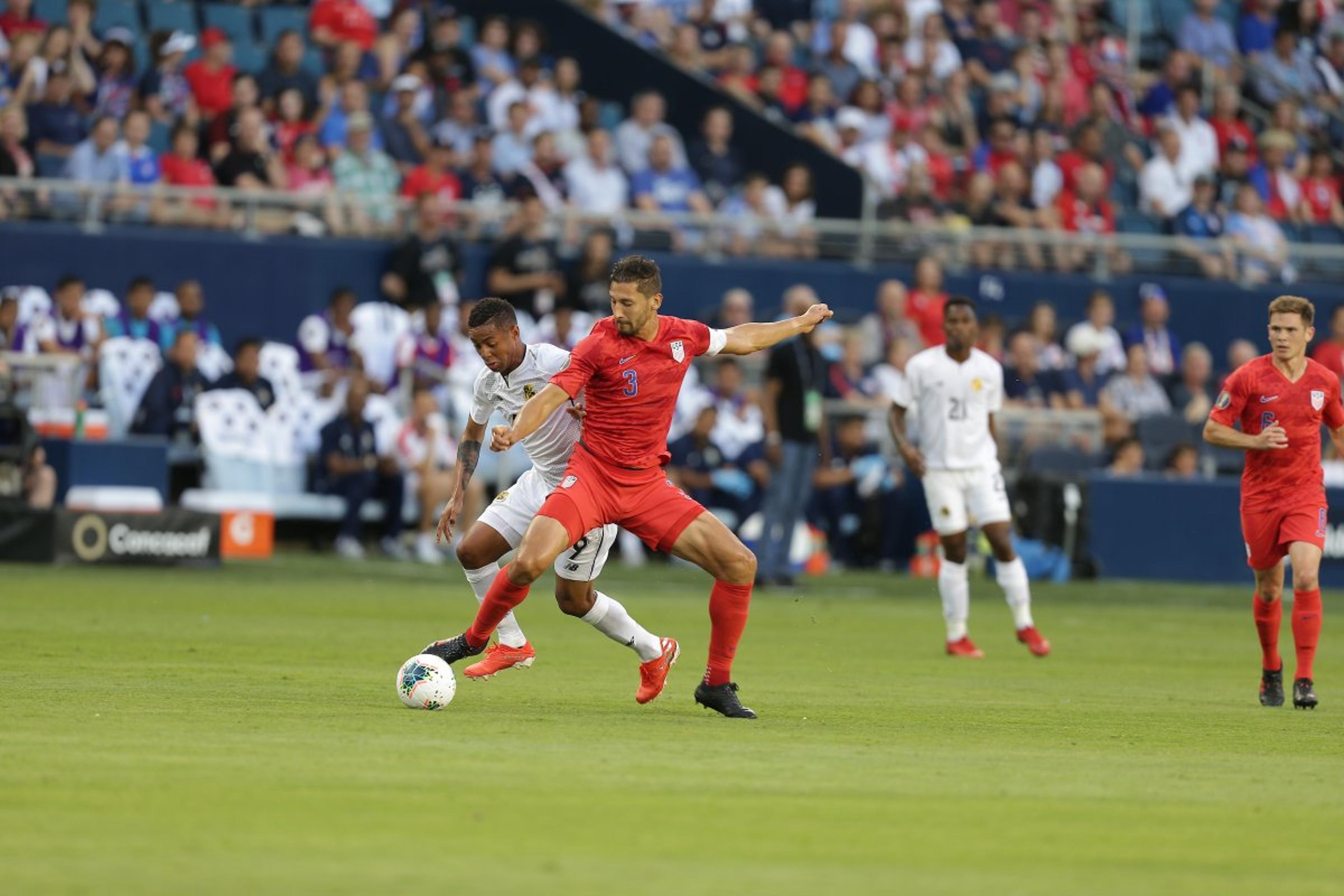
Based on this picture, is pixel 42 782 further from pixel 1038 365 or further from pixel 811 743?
pixel 1038 365

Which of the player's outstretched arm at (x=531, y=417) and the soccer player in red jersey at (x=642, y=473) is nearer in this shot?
the player's outstretched arm at (x=531, y=417)

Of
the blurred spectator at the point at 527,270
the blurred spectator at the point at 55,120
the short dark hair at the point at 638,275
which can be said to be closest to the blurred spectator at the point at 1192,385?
the blurred spectator at the point at 527,270

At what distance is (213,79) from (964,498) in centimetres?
1145

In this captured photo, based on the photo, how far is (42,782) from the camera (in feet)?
25.3

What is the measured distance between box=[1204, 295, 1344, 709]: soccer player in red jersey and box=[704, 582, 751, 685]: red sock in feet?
10.4

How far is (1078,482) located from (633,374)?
46.2 feet

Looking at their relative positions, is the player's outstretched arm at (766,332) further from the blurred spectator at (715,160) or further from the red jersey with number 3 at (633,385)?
the blurred spectator at (715,160)

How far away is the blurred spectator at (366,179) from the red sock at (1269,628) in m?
13.6

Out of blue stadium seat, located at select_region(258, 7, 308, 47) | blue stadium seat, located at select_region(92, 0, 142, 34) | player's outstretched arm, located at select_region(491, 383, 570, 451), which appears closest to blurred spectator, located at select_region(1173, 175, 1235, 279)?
blue stadium seat, located at select_region(258, 7, 308, 47)

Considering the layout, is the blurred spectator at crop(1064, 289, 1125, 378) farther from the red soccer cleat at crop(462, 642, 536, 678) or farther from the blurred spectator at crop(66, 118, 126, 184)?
the red soccer cleat at crop(462, 642, 536, 678)

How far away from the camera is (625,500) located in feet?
35.3

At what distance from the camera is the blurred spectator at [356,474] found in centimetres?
2266

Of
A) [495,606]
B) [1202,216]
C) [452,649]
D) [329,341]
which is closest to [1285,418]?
[495,606]

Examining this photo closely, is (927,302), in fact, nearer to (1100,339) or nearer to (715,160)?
(1100,339)
